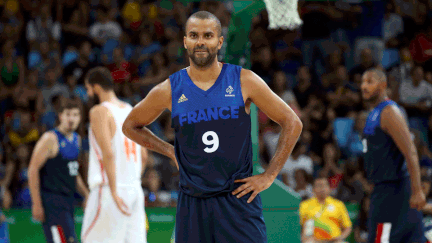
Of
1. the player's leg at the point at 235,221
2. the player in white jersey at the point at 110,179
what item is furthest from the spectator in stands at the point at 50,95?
the player's leg at the point at 235,221

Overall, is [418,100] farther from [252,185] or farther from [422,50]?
[252,185]

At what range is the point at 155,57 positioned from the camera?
10.6 m

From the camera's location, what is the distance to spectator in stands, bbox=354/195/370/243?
826 cm

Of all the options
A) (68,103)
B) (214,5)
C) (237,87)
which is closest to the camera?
(237,87)

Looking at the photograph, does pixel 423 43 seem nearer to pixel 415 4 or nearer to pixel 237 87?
pixel 415 4

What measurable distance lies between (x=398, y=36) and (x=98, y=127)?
756 centimetres

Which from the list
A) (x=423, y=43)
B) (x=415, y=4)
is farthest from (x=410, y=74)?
(x=415, y=4)

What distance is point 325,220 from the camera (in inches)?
313

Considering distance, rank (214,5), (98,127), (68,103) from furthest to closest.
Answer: (214,5), (68,103), (98,127)

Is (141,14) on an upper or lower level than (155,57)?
upper

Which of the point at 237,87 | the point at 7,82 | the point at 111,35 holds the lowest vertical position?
the point at 237,87

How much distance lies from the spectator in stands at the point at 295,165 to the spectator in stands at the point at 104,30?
4287mm

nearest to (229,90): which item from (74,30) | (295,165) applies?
(295,165)

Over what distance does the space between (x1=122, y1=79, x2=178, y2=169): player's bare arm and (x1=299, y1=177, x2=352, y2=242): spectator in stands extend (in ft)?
16.4
